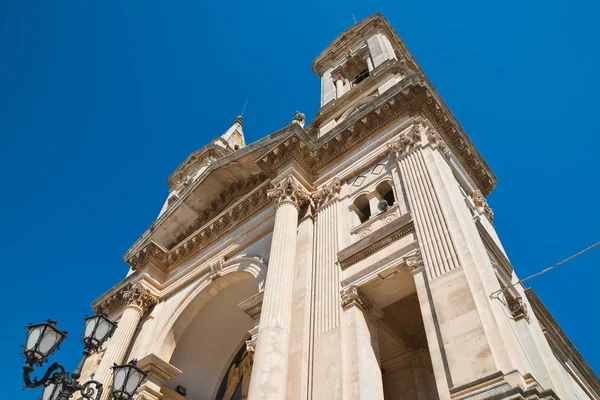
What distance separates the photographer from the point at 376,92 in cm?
1873

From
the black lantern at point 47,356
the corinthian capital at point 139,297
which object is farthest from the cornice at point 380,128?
the black lantern at point 47,356

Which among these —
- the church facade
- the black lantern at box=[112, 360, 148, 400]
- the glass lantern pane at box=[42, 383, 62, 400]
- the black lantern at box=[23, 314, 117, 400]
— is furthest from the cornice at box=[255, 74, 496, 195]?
Answer: the glass lantern pane at box=[42, 383, 62, 400]

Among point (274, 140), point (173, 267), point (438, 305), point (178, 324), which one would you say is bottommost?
point (438, 305)

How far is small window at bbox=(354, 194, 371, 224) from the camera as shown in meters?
13.0

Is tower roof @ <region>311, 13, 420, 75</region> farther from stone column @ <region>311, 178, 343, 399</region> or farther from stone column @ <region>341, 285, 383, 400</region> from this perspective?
stone column @ <region>341, 285, 383, 400</region>

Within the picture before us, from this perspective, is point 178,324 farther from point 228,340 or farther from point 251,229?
point 251,229

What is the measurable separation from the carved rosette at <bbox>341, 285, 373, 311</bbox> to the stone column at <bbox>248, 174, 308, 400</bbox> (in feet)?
4.44

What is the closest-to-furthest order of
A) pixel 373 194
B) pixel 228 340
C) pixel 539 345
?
pixel 539 345, pixel 373 194, pixel 228 340

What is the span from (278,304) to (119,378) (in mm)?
3584

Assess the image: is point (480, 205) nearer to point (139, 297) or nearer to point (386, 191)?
point (386, 191)

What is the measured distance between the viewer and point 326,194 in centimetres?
1382

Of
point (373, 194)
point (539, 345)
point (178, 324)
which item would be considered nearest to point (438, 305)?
point (539, 345)

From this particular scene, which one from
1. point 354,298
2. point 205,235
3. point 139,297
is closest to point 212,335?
point 139,297

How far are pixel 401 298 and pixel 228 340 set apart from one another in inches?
339
